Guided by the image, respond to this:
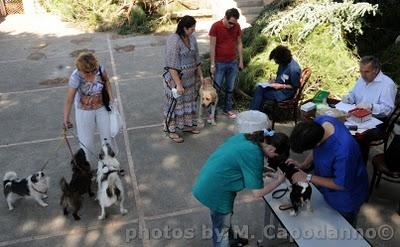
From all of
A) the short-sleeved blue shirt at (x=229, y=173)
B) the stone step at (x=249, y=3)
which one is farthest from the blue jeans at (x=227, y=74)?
the stone step at (x=249, y=3)

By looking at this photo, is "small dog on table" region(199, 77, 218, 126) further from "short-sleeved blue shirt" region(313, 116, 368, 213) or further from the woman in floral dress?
"short-sleeved blue shirt" region(313, 116, 368, 213)

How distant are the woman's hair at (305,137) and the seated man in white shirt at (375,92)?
1.76 meters

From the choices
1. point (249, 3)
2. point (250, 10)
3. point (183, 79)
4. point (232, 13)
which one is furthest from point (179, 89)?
point (249, 3)

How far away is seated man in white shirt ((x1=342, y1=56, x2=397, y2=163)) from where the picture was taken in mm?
5043

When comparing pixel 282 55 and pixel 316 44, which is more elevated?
pixel 282 55

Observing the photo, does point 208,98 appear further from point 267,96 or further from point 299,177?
point 299,177

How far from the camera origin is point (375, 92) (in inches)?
206

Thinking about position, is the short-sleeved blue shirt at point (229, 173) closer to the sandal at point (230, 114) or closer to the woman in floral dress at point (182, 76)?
the woman in floral dress at point (182, 76)

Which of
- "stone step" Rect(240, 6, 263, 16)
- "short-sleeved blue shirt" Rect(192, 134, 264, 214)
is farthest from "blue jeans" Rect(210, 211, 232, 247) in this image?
"stone step" Rect(240, 6, 263, 16)

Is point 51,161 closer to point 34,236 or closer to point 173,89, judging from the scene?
point 34,236

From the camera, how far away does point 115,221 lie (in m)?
4.95

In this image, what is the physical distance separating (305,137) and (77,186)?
2822 millimetres

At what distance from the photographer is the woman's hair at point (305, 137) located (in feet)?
11.0

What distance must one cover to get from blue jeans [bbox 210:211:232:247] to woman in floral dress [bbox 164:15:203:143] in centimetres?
261
